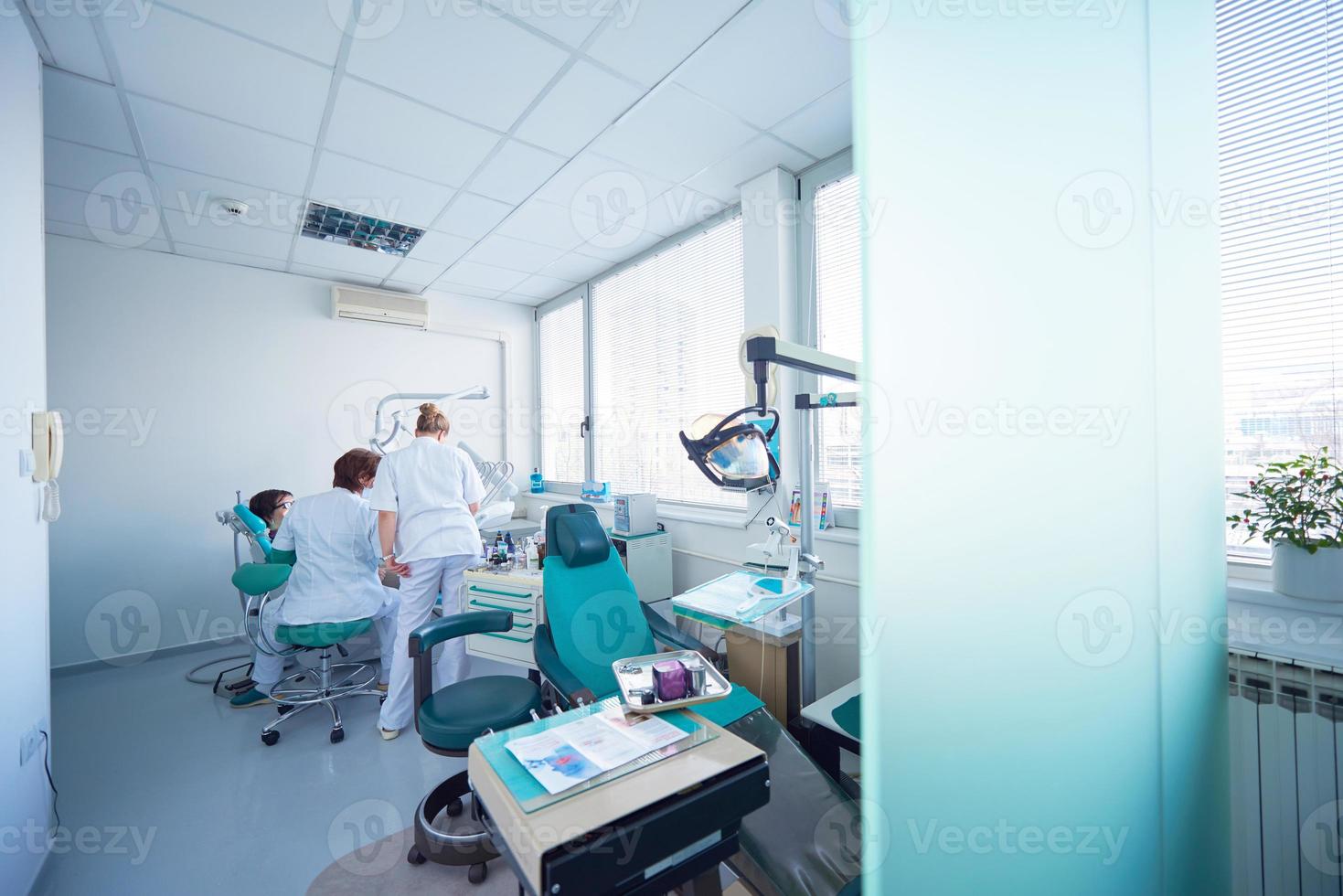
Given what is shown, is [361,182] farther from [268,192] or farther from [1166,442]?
[1166,442]

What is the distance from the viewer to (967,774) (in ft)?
1.65

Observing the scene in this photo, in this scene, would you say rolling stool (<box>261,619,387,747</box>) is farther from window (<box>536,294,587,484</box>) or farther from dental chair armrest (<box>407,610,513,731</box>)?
window (<box>536,294,587,484</box>)

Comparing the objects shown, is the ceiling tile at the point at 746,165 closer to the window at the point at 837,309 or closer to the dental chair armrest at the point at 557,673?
the window at the point at 837,309

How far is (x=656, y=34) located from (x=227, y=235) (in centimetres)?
315

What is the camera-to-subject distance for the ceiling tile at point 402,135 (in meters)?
2.12

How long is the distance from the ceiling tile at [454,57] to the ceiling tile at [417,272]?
193 cm

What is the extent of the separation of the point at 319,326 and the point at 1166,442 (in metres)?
4.94

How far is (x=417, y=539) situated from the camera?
2566 millimetres

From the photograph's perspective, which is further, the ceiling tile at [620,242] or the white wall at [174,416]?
the ceiling tile at [620,242]

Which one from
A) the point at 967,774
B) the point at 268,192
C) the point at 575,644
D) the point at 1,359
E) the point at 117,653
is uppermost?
the point at 268,192

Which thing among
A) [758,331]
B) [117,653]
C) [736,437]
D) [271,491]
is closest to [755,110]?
[758,331]

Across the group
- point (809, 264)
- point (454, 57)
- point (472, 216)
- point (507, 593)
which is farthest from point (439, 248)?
point (809, 264)

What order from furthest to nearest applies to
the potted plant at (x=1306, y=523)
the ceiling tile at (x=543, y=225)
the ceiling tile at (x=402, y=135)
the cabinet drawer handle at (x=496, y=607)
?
1. the ceiling tile at (x=543, y=225)
2. the cabinet drawer handle at (x=496, y=607)
3. the ceiling tile at (x=402, y=135)
4. the potted plant at (x=1306, y=523)

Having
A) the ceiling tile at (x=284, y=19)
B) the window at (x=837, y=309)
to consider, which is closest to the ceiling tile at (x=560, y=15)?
the ceiling tile at (x=284, y=19)
